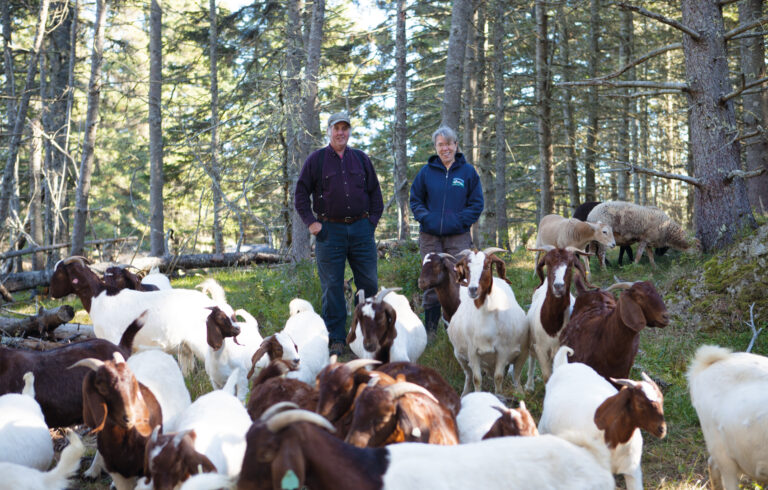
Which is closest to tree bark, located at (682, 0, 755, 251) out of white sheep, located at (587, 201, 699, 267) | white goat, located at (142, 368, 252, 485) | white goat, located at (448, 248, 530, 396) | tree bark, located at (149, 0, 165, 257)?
white sheep, located at (587, 201, 699, 267)

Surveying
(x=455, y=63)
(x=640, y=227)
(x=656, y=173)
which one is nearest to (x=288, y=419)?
(x=656, y=173)

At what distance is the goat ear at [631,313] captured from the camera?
5.04 m

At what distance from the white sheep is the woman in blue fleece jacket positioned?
610 cm

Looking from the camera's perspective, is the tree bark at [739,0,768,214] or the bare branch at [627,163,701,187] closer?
the bare branch at [627,163,701,187]

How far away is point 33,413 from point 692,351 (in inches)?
257

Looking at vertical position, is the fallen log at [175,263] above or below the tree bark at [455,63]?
below

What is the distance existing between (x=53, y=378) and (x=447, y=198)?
491 centimetres

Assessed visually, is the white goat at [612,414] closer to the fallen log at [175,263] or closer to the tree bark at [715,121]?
the tree bark at [715,121]

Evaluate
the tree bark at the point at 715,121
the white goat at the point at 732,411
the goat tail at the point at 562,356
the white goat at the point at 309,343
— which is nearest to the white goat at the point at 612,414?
the goat tail at the point at 562,356

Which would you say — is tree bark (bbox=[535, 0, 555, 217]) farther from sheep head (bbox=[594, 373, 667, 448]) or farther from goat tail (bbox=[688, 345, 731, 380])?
sheep head (bbox=[594, 373, 667, 448])

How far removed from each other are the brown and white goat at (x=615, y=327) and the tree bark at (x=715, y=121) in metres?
4.51

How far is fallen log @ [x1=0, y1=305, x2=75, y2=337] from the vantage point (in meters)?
8.28

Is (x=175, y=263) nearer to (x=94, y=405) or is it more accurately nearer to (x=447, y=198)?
(x=447, y=198)

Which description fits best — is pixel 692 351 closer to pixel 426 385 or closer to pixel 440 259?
pixel 440 259
